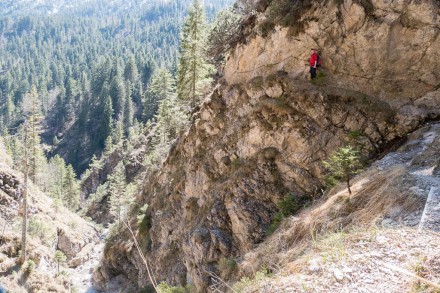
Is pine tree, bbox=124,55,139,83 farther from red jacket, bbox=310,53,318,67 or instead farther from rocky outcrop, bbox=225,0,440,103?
red jacket, bbox=310,53,318,67

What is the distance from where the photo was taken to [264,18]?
1861cm

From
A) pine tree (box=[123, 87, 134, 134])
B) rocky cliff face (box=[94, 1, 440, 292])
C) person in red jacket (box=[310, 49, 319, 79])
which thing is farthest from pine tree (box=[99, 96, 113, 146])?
person in red jacket (box=[310, 49, 319, 79])

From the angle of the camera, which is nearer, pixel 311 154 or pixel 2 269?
pixel 311 154

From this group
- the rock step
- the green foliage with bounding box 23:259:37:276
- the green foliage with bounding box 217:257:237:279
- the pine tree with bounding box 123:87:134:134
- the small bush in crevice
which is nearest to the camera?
the rock step

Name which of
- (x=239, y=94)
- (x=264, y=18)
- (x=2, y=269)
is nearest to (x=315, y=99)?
(x=239, y=94)

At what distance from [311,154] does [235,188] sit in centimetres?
384

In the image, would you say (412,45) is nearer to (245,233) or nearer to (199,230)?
(245,233)

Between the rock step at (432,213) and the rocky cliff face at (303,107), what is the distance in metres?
4.83

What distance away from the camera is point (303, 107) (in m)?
15.3

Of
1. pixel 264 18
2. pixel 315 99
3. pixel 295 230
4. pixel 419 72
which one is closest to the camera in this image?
pixel 295 230

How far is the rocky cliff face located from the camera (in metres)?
13.8

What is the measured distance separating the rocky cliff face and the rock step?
483 cm

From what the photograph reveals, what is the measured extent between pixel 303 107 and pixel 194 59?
1563 centimetres

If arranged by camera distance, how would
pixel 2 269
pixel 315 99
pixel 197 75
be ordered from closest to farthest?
1. pixel 315 99
2. pixel 2 269
3. pixel 197 75
